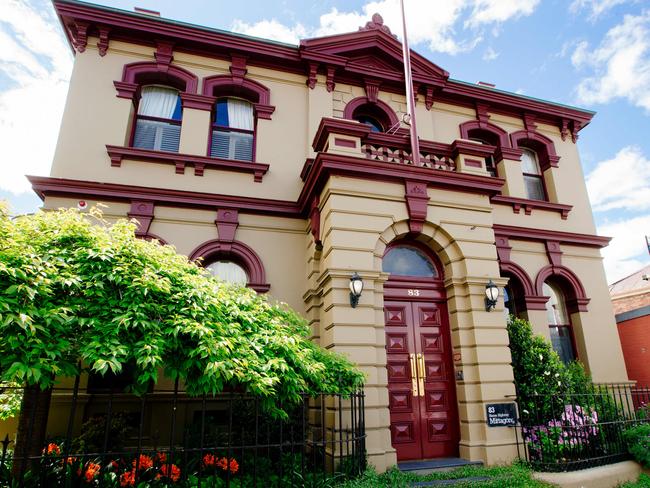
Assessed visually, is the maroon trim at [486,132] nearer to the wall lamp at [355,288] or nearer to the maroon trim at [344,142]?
the maroon trim at [344,142]

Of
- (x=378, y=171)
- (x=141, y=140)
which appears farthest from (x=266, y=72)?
(x=378, y=171)

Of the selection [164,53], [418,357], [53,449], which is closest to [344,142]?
[418,357]

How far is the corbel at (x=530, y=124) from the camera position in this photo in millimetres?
12953

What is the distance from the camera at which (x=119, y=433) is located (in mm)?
7168

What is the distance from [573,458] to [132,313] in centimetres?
769

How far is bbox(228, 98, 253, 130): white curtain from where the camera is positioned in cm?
1057

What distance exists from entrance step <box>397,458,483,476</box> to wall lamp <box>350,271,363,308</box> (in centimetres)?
275

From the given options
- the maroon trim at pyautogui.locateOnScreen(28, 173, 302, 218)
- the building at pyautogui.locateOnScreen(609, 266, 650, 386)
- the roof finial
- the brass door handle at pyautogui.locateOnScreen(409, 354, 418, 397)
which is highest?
the roof finial

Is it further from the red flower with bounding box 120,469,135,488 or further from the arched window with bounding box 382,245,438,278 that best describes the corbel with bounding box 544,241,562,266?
the red flower with bounding box 120,469,135,488

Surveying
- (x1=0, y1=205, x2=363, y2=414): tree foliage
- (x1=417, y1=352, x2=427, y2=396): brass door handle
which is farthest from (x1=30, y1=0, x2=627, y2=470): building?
(x1=0, y1=205, x2=363, y2=414): tree foliage

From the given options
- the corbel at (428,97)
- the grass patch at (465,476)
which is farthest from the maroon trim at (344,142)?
the grass patch at (465,476)

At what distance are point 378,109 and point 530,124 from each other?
17.2 ft

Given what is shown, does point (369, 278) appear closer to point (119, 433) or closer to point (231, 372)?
point (231, 372)

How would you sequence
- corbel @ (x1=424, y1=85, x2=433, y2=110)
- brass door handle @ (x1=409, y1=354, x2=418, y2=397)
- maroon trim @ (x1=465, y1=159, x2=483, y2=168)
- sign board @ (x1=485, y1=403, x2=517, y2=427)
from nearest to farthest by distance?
sign board @ (x1=485, y1=403, x2=517, y2=427), brass door handle @ (x1=409, y1=354, x2=418, y2=397), maroon trim @ (x1=465, y1=159, x2=483, y2=168), corbel @ (x1=424, y1=85, x2=433, y2=110)
